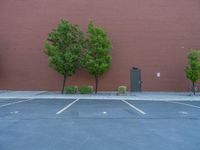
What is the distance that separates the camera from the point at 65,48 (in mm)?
27984

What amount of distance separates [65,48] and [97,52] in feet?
9.79

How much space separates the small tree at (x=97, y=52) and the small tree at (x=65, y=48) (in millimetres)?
864

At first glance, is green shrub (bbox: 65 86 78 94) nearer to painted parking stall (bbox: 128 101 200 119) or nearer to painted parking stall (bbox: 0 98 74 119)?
painted parking stall (bbox: 0 98 74 119)

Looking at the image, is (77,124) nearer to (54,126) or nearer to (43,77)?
(54,126)

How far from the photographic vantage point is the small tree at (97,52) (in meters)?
27.5

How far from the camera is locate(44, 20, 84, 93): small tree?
27.0 m

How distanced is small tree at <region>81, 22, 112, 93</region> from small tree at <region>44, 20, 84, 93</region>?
864mm

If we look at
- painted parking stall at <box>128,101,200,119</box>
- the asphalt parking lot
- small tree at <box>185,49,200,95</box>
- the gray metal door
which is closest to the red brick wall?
the gray metal door

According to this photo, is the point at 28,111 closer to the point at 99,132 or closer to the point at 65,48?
the point at 99,132

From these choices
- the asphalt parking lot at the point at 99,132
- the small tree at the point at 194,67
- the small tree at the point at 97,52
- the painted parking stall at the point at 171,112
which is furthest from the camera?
the small tree at the point at 97,52

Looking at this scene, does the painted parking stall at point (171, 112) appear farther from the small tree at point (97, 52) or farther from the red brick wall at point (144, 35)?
the red brick wall at point (144, 35)

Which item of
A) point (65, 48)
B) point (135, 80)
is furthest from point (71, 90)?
point (135, 80)

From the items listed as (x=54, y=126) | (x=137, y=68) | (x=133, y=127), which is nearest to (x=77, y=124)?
(x=54, y=126)

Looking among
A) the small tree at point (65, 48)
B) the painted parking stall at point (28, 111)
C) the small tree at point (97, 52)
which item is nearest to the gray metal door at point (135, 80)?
the small tree at point (97, 52)
